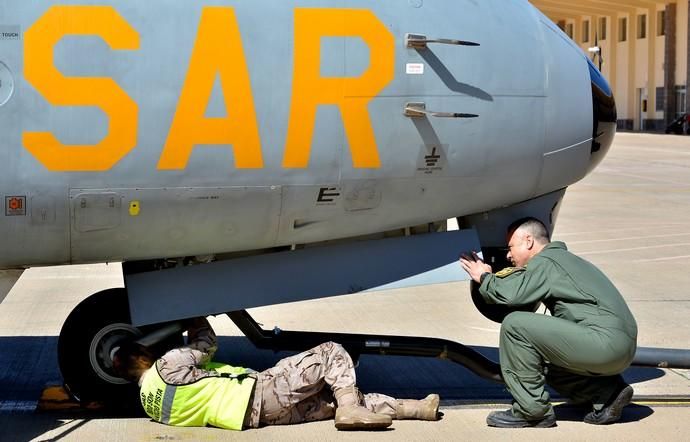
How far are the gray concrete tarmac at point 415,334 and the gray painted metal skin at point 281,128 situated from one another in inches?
39.9

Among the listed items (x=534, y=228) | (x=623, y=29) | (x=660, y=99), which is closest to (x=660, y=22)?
(x=660, y=99)

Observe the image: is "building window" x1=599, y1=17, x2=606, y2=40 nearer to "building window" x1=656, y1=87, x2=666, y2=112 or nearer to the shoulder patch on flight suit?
"building window" x1=656, y1=87, x2=666, y2=112

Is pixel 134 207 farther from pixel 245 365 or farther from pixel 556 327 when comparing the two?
pixel 556 327

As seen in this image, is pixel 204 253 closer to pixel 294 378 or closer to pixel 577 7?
pixel 294 378

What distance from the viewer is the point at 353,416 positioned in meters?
5.70

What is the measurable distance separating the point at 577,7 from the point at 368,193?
2295 inches

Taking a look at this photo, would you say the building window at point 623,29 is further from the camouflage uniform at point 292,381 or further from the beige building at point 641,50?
the camouflage uniform at point 292,381

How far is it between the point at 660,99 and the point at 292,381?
54375 millimetres

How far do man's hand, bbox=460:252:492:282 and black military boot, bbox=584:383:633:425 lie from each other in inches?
36.9

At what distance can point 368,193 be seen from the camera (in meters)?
5.95

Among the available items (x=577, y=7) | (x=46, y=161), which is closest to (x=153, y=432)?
(x=46, y=161)

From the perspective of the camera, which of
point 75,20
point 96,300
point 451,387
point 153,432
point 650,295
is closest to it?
point 75,20

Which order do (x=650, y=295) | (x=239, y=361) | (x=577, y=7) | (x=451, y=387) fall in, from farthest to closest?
(x=577, y=7) → (x=650, y=295) → (x=239, y=361) → (x=451, y=387)

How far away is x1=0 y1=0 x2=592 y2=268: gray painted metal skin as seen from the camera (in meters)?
5.37
